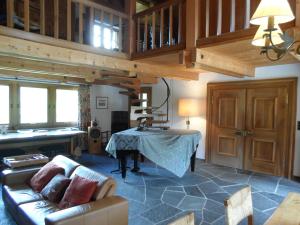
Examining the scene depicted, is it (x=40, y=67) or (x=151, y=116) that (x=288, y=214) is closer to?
(x=151, y=116)

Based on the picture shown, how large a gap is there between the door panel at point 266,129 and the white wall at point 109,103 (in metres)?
4.29

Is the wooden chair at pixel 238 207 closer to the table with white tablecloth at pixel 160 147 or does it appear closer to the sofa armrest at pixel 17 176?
the table with white tablecloth at pixel 160 147

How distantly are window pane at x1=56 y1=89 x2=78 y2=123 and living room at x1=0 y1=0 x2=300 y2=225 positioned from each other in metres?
0.03

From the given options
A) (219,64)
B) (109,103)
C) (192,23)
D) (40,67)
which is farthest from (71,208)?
(109,103)

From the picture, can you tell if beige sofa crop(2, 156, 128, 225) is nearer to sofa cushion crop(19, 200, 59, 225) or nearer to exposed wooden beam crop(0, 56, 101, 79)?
sofa cushion crop(19, 200, 59, 225)

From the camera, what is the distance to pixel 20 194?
2875mm

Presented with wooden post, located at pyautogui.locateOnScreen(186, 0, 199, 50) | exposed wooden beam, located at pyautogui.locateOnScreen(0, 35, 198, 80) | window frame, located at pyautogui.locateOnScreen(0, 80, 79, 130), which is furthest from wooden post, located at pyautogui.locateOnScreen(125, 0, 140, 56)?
window frame, located at pyautogui.locateOnScreen(0, 80, 79, 130)

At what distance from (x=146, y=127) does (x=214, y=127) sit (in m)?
1.78

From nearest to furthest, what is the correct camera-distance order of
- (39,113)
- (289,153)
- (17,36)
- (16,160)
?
(17,36) < (16,160) < (289,153) < (39,113)

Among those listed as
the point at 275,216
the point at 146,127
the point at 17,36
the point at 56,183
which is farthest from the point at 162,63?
the point at 275,216

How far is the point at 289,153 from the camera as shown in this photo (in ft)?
15.3

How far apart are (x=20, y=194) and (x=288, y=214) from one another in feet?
9.47

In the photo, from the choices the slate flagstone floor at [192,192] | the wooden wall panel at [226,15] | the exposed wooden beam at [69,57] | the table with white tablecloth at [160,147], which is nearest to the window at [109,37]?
the exposed wooden beam at [69,57]

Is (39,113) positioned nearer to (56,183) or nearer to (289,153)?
(56,183)
